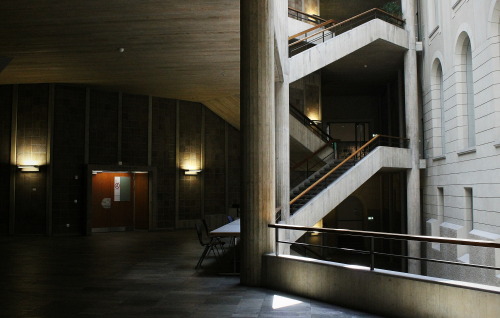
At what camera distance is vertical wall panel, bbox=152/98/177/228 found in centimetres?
1794

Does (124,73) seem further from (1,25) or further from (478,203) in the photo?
(478,203)

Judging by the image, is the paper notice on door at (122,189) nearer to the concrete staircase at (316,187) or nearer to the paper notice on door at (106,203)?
the paper notice on door at (106,203)

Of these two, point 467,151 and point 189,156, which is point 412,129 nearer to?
point 467,151

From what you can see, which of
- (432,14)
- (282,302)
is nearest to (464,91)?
(432,14)

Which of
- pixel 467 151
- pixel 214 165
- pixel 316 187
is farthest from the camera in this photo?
pixel 214 165

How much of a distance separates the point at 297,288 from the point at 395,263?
13.4 meters

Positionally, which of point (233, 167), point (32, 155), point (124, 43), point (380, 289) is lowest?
point (380, 289)

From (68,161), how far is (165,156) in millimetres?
3560

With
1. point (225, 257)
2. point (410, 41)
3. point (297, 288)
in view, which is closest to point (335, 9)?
point (410, 41)

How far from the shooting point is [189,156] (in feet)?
61.4

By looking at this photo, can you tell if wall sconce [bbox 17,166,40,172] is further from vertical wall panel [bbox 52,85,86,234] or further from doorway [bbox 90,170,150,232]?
doorway [bbox 90,170,150,232]

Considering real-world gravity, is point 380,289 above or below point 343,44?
below

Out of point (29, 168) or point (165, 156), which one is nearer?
point (29, 168)

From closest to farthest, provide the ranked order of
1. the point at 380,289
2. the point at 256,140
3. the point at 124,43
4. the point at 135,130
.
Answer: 1. the point at 380,289
2. the point at 256,140
3. the point at 124,43
4. the point at 135,130
